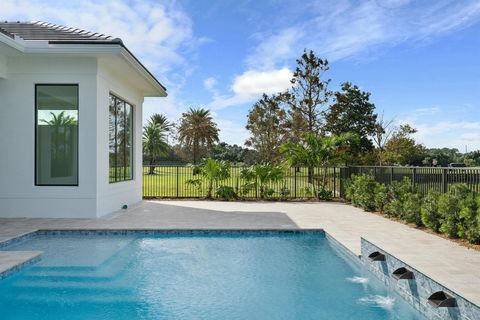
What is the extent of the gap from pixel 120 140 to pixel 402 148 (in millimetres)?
25746

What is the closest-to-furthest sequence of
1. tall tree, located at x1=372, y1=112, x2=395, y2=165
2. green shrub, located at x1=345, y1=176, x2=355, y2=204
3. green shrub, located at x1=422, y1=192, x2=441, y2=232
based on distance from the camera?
green shrub, located at x1=422, y1=192, x2=441, y2=232 → green shrub, located at x1=345, y1=176, x2=355, y2=204 → tall tree, located at x1=372, y1=112, x2=395, y2=165

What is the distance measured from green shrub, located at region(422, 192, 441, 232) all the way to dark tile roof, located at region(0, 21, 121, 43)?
7.14 m

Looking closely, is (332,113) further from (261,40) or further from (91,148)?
(91,148)

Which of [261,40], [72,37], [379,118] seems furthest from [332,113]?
[72,37]

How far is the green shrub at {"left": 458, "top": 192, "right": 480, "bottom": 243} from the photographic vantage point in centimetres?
603

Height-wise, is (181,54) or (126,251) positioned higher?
(181,54)

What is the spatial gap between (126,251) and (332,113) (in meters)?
22.3

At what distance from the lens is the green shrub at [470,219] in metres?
6.03

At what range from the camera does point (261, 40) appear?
56.4 feet

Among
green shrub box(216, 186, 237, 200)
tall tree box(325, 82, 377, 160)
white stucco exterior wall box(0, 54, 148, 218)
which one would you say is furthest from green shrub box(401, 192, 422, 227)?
tall tree box(325, 82, 377, 160)

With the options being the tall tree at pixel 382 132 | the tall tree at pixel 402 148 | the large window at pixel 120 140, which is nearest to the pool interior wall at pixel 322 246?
the large window at pixel 120 140

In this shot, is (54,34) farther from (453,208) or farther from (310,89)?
(310,89)

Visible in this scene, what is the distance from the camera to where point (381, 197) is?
10.2 metres

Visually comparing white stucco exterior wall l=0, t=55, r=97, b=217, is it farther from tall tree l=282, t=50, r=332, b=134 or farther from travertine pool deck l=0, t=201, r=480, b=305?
tall tree l=282, t=50, r=332, b=134
